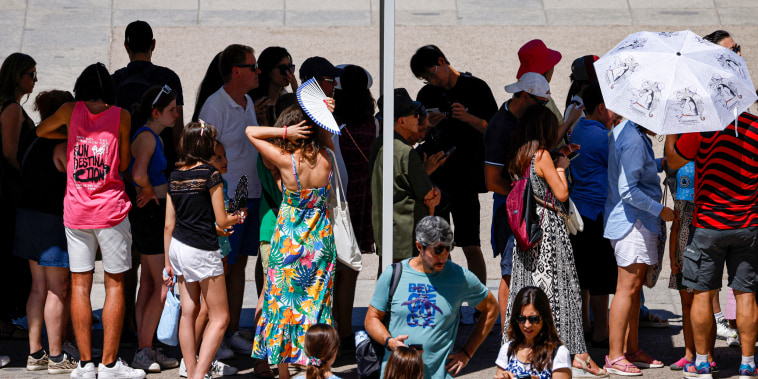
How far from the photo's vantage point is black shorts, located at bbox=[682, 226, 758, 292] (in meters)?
5.86

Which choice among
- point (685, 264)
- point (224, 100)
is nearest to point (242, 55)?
point (224, 100)

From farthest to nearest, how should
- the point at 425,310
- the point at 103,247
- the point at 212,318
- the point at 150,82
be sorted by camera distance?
the point at 150,82, the point at 103,247, the point at 212,318, the point at 425,310

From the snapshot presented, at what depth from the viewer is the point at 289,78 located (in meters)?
6.96

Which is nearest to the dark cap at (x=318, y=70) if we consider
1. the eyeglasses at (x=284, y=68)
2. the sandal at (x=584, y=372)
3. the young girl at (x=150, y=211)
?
the eyeglasses at (x=284, y=68)

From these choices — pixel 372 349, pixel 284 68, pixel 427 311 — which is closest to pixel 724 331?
pixel 427 311

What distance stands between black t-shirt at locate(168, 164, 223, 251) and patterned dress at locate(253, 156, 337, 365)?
389 mm

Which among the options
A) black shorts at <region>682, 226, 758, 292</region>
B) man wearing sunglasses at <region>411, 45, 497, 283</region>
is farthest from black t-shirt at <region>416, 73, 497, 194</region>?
black shorts at <region>682, 226, 758, 292</region>

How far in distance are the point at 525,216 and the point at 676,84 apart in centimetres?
110

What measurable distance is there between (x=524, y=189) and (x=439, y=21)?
7.59 meters

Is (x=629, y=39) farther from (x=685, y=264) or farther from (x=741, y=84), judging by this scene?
(x=685, y=264)

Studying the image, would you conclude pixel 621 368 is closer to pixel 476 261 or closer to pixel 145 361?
pixel 476 261

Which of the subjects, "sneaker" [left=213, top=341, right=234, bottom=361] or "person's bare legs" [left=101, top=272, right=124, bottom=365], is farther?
"sneaker" [left=213, top=341, right=234, bottom=361]

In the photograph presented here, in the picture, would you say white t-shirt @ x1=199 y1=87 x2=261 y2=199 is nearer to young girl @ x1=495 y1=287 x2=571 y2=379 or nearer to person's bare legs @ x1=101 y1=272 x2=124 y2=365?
person's bare legs @ x1=101 y1=272 x2=124 y2=365

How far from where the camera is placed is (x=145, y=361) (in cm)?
622
